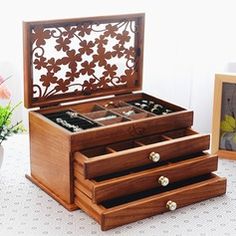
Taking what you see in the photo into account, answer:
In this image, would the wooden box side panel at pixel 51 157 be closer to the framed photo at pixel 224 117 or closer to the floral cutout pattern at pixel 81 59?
the floral cutout pattern at pixel 81 59

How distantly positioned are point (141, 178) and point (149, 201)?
0.19ft

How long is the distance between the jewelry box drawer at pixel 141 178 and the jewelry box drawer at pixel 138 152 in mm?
22

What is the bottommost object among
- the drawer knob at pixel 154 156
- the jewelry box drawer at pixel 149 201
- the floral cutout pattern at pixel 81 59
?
the jewelry box drawer at pixel 149 201

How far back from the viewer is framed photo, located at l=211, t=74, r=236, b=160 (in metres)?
1.93

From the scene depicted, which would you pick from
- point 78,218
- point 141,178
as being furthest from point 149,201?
point 78,218

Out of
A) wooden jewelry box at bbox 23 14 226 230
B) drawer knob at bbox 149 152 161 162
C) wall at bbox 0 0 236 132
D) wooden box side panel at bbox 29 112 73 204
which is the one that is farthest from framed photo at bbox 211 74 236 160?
wall at bbox 0 0 236 132

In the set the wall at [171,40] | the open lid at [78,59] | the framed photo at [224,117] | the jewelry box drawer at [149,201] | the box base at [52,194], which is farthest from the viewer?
the wall at [171,40]

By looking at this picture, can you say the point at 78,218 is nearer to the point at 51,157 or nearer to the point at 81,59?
the point at 51,157

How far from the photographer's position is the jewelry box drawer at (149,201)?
154 cm

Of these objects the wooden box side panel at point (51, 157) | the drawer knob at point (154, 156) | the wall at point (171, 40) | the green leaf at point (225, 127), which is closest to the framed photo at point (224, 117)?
the green leaf at point (225, 127)

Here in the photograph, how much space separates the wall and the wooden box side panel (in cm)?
93

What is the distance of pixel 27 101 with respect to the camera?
176cm

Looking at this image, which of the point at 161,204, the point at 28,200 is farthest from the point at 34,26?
the point at 161,204

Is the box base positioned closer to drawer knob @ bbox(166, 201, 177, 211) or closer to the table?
the table
